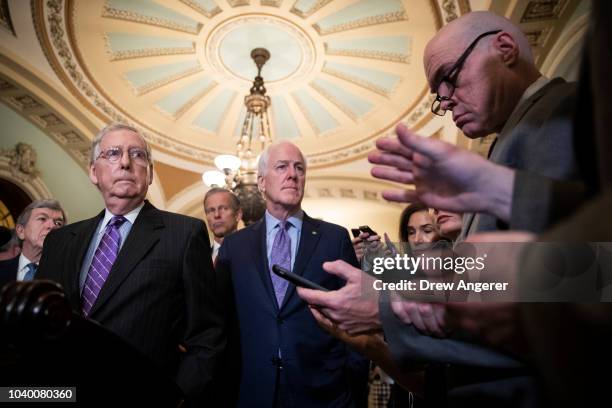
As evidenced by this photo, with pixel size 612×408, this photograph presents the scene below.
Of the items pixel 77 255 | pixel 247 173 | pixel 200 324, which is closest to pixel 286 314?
pixel 200 324

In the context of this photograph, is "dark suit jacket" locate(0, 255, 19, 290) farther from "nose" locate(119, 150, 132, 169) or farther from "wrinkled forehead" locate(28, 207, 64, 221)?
"nose" locate(119, 150, 132, 169)

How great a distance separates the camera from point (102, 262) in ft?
5.92

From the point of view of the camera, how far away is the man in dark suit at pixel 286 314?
1979 millimetres

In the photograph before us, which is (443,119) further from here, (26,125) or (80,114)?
(26,125)

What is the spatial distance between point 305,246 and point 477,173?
1.69 metres

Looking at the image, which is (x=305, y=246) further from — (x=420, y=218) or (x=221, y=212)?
(x=221, y=212)

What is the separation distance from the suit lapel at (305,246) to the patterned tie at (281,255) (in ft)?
0.25

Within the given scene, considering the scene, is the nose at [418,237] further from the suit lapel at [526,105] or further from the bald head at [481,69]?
the suit lapel at [526,105]

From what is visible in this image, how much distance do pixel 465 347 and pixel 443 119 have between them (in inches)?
288

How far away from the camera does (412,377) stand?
1485mm

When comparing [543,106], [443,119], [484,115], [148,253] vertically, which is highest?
[443,119]

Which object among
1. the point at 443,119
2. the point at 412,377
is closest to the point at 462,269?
the point at 412,377

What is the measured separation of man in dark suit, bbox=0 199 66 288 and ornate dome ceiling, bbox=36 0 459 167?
11.7ft

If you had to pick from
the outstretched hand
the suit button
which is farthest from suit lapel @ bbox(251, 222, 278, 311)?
the outstretched hand
